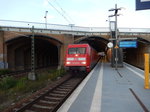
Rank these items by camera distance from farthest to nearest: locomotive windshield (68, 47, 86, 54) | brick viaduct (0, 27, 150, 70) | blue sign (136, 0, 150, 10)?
brick viaduct (0, 27, 150, 70) → locomotive windshield (68, 47, 86, 54) → blue sign (136, 0, 150, 10)

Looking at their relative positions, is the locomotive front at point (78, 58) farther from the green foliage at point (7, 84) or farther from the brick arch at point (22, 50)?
the brick arch at point (22, 50)

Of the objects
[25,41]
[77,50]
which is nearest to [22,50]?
[25,41]

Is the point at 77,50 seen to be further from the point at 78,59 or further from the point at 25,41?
the point at 25,41

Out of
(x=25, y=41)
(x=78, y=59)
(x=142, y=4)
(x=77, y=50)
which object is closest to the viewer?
(x=142, y=4)

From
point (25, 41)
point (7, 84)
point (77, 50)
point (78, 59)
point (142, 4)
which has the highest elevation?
point (25, 41)

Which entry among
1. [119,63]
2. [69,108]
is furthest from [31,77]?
[69,108]

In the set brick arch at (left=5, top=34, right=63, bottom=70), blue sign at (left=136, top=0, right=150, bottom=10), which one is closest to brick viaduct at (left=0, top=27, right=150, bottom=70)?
brick arch at (left=5, top=34, right=63, bottom=70)

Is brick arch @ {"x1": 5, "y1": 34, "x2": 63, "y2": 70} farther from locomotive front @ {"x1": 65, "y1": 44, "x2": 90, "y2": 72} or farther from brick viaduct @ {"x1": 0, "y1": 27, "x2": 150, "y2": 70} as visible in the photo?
locomotive front @ {"x1": 65, "y1": 44, "x2": 90, "y2": 72}

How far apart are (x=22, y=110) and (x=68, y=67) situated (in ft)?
32.4

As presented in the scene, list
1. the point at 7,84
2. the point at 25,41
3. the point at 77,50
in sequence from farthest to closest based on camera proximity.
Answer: the point at 25,41, the point at 77,50, the point at 7,84

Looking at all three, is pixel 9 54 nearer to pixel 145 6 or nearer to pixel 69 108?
pixel 69 108

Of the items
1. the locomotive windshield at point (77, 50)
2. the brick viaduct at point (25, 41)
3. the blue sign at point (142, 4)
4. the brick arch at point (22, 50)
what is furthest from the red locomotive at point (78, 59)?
the brick arch at point (22, 50)

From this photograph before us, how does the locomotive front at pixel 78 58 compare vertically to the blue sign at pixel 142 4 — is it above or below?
below

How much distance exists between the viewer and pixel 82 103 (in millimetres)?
6754
